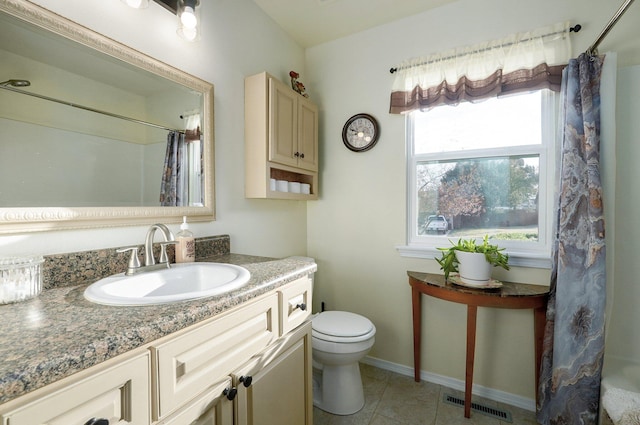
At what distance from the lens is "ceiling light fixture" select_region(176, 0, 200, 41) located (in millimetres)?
1314

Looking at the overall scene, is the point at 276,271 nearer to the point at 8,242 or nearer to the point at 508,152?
the point at 8,242

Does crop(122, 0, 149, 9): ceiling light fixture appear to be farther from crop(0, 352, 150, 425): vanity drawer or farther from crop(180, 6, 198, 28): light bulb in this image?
crop(0, 352, 150, 425): vanity drawer

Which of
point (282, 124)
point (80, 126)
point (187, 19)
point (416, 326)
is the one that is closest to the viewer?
point (80, 126)

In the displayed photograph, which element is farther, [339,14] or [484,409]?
[339,14]

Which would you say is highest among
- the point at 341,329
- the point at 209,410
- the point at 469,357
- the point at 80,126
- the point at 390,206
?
the point at 80,126

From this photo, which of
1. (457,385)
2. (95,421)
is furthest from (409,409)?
(95,421)

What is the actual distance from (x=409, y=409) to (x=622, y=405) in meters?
0.97

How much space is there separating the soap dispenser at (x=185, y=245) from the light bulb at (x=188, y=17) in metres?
0.88

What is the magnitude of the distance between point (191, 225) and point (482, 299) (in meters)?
1.58

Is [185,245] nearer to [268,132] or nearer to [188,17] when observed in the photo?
[268,132]

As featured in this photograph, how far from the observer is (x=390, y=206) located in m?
2.11

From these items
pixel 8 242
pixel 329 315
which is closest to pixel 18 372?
pixel 8 242

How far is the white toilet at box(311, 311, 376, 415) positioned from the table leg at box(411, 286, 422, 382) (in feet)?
1.26

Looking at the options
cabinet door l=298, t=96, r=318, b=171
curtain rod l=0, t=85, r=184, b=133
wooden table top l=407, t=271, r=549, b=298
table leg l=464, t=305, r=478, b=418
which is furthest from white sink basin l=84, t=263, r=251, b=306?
table leg l=464, t=305, r=478, b=418
